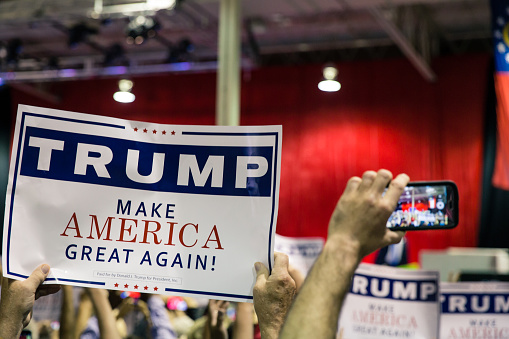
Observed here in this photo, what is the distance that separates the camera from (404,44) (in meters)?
9.81

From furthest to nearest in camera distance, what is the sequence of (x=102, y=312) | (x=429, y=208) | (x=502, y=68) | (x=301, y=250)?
(x=502, y=68)
(x=301, y=250)
(x=102, y=312)
(x=429, y=208)

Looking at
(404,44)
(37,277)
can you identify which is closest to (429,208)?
(37,277)

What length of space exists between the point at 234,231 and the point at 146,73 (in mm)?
11487

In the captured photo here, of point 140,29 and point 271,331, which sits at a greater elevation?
point 140,29

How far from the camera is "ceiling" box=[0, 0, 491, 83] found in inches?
372

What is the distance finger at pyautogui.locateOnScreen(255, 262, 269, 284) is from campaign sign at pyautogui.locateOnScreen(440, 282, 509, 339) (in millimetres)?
2470

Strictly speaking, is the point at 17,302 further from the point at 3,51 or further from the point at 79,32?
the point at 3,51

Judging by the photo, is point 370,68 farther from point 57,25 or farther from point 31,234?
point 31,234

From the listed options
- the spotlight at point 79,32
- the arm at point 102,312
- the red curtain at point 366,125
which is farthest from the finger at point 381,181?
the red curtain at point 366,125

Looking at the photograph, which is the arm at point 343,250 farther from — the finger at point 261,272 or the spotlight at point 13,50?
the spotlight at point 13,50

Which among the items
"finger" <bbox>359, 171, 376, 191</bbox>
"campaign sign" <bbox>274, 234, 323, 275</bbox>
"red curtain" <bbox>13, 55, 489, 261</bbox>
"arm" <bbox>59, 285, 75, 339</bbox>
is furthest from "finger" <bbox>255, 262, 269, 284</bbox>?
"red curtain" <bbox>13, 55, 489, 261</bbox>

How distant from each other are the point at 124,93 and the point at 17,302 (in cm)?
1201

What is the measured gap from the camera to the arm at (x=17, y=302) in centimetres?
162

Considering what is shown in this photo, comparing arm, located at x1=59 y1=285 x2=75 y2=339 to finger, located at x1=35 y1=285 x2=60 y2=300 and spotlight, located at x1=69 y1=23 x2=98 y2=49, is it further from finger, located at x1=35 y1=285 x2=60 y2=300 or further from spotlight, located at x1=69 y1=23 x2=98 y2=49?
spotlight, located at x1=69 y1=23 x2=98 y2=49
